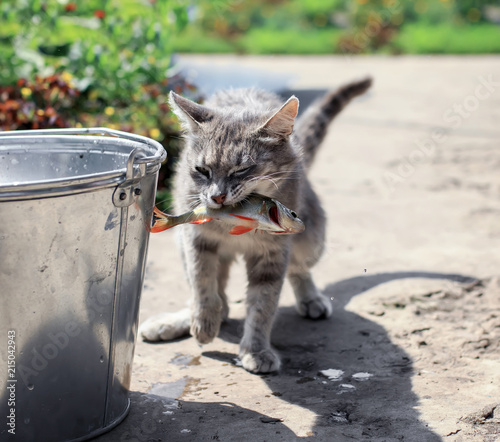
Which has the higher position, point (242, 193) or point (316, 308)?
point (242, 193)

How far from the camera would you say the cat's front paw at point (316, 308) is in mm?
3467

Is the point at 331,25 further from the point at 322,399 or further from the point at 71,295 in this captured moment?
the point at 71,295

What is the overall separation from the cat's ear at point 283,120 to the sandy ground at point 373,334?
3.56 ft

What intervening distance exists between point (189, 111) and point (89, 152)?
1.72ft

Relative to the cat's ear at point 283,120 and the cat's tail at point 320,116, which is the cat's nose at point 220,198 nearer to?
the cat's ear at point 283,120

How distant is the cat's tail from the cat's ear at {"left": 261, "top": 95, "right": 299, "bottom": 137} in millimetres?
802

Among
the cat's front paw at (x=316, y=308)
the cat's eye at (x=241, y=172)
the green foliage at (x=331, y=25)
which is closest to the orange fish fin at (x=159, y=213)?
the cat's eye at (x=241, y=172)

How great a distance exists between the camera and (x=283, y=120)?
110 inches

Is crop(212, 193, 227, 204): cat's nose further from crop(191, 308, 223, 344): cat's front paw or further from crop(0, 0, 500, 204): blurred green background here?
crop(0, 0, 500, 204): blurred green background

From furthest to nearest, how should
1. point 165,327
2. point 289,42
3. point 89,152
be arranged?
point 289,42 → point 165,327 → point 89,152

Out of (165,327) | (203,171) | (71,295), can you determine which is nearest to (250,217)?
(203,171)

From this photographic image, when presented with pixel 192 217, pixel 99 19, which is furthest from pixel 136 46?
pixel 192 217

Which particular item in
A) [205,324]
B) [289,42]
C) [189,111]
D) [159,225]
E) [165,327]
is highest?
[189,111]

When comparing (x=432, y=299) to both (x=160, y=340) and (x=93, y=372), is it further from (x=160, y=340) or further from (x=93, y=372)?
(x=93, y=372)
